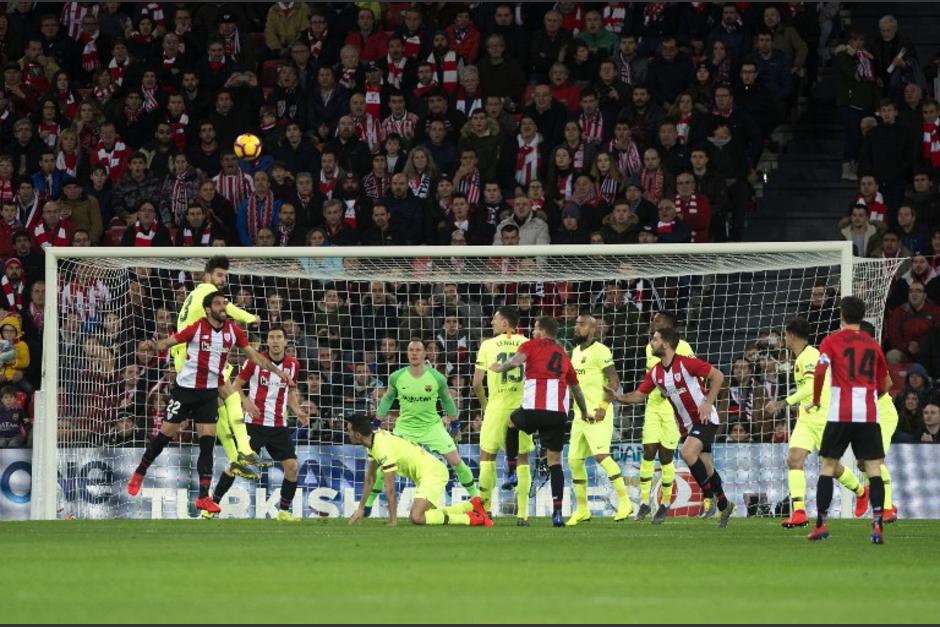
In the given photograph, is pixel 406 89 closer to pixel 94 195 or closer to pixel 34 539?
pixel 94 195

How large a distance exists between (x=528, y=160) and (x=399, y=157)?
5.23 ft

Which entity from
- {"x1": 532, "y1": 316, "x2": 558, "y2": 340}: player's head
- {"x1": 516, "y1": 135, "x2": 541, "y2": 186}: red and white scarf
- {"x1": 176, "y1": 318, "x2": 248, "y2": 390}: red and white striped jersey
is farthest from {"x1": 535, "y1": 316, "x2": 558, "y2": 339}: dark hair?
{"x1": 516, "y1": 135, "x2": 541, "y2": 186}: red and white scarf

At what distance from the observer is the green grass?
9.04 meters

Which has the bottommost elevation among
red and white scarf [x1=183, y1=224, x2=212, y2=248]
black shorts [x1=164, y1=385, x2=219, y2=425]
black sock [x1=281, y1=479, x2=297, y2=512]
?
black sock [x1=281, y1=479, x2=297, y2=512]

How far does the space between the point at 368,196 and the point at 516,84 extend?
8.45 ft

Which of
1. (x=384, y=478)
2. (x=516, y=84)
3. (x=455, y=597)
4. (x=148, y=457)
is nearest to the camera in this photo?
(x=455, y=597)

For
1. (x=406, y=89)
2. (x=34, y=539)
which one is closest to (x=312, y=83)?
(x=406, y=89)

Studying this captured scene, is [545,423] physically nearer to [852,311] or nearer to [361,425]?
[361,425]

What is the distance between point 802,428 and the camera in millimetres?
16328

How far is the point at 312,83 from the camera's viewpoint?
2389 cm

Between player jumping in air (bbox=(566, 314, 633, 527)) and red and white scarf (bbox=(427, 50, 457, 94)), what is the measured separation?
652 cm

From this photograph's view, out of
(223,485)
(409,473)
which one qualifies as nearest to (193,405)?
(223,485)

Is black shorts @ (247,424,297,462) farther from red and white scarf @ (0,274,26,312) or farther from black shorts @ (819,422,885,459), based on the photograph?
black shorts @ (819,422,885,459)

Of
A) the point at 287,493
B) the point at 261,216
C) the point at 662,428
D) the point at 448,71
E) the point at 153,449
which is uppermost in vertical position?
the point at 448,71
